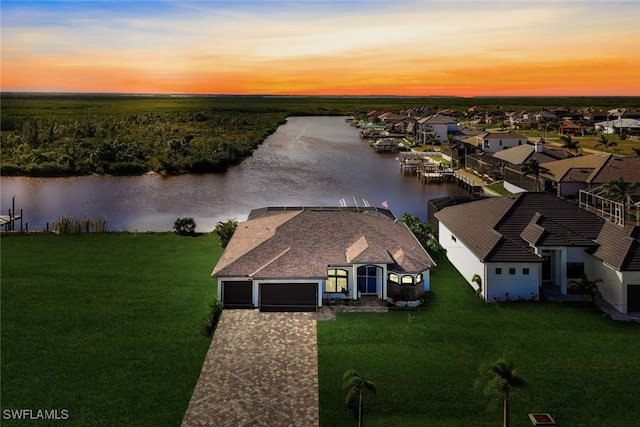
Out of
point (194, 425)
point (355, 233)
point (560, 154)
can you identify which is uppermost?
point (560, 154)

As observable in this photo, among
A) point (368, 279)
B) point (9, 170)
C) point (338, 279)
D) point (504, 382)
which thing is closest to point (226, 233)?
point (338, 279)

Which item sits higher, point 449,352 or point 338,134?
point 338,134

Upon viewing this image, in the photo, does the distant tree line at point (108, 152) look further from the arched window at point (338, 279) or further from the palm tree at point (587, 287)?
the palm tree at point (587, 287)

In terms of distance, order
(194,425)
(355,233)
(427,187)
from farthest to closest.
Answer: (427,187) < (355,233) < (194,425)

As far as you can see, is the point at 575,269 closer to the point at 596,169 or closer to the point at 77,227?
the point at 596,169

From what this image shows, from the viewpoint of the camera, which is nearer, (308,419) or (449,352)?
(308,419)

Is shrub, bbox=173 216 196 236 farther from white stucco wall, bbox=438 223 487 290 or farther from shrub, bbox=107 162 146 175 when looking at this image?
shrub, bbox=107 162 146 175

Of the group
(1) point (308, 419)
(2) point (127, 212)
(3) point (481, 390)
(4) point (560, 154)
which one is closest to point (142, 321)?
(1) point (308, 419)

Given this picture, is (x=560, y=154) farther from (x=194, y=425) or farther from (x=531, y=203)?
(x=194, y=425)
